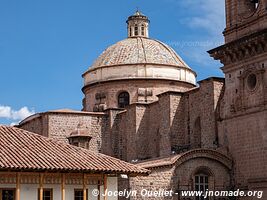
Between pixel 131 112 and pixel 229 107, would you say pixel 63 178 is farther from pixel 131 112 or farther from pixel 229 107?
pixel 131 112

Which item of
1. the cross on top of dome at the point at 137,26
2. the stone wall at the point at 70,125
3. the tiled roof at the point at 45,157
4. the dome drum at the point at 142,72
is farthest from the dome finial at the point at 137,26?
the tiled roof at the point at 45,157

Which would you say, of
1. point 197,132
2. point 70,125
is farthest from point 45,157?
point 70,125

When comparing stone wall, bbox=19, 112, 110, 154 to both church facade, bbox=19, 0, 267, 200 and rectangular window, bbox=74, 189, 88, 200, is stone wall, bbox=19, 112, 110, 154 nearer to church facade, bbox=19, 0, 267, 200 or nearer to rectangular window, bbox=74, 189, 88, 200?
church facade, bbox=19, 0, 267, 200

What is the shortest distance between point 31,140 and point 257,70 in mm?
10658

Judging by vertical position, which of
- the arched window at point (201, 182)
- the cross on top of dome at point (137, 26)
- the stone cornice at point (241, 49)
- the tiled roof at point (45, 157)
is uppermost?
the cross on top of dome at point (137, 26)

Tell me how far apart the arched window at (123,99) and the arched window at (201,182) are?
14.3 meters

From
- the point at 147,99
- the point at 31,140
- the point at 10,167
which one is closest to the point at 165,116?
the point at 147,99

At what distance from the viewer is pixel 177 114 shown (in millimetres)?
34219

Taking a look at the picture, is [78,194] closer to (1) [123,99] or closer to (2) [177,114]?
(2) [177,114]

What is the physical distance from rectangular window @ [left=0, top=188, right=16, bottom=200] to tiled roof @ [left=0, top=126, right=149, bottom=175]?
1099 mm

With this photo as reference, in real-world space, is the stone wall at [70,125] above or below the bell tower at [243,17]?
below

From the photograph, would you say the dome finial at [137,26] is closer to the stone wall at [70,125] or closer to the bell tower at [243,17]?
the stone wall at [70,125]

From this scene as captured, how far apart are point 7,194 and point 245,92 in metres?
12.5

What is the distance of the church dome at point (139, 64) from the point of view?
4197cm
